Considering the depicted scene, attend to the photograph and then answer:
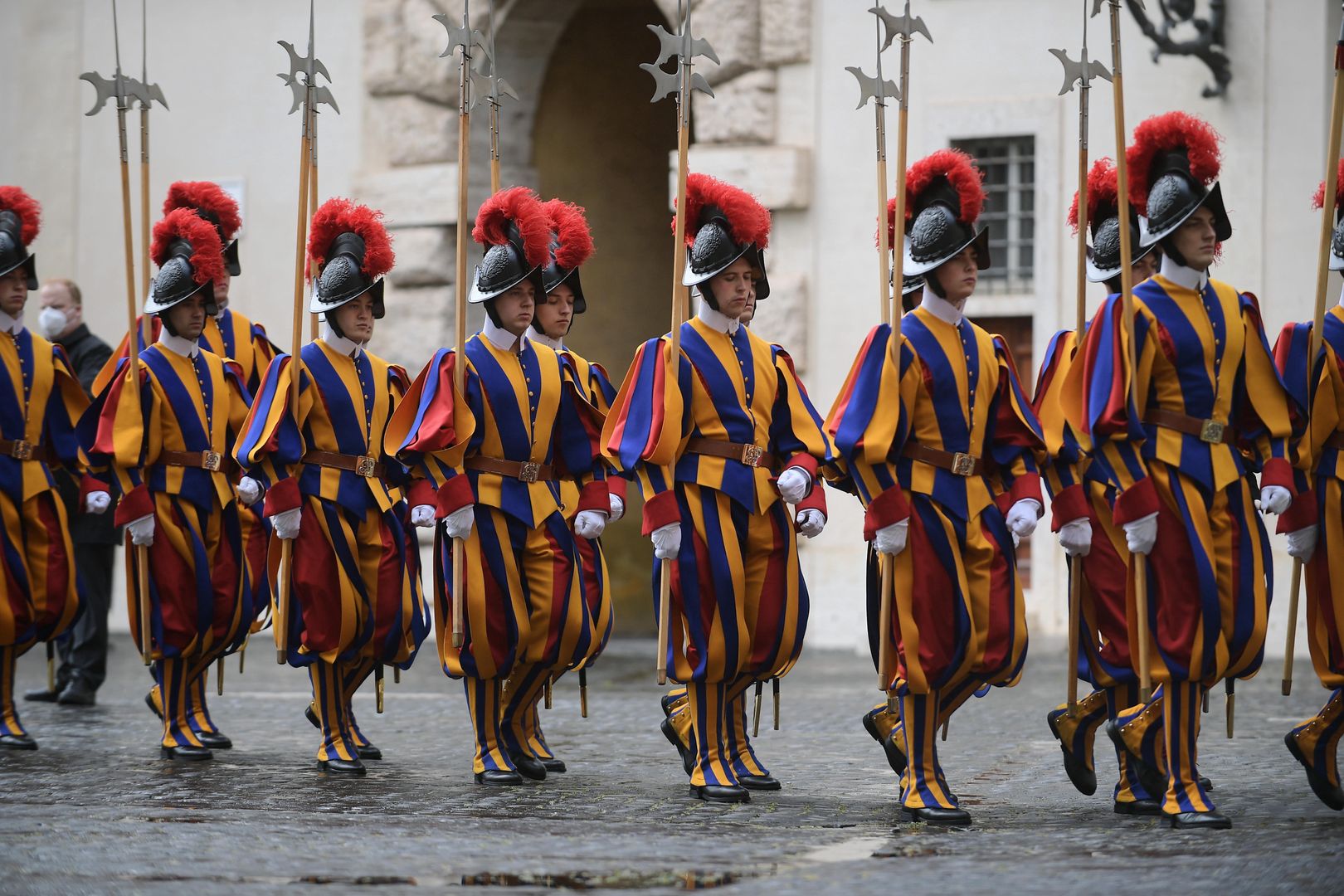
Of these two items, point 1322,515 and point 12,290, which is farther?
point 12,290

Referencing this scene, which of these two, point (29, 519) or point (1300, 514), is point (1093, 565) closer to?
point (1300, 514)

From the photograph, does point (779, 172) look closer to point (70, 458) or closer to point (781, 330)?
point (781, 330)

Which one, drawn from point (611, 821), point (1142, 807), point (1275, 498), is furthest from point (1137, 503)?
point (611, 821)

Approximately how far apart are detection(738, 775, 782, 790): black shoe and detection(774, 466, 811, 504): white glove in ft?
3.45

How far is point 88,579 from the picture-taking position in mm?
11250

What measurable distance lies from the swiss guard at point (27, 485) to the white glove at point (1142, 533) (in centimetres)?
432

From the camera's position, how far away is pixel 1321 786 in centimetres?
694

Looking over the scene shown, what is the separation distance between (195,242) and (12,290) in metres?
0.81

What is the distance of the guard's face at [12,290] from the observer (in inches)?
353

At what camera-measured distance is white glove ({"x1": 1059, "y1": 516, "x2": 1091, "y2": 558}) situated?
684cm

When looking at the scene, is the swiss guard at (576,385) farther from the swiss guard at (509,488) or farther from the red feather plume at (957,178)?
the red feather plume at (957,178)

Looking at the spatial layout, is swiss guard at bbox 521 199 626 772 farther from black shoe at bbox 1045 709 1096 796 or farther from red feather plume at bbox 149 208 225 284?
black shoe at bbox 1045 709 1096 796

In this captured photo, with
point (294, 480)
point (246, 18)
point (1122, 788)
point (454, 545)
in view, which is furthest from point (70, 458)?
point (246, 18)

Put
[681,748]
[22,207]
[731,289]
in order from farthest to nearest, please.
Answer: [22,207] < [681,748] < [731,289]
